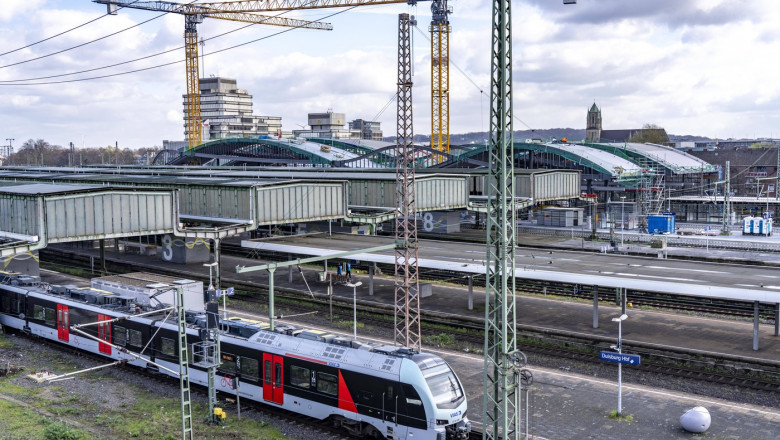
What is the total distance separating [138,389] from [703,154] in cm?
13503

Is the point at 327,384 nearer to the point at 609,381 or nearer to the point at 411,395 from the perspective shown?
the point at 411,395

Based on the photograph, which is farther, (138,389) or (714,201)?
(714,201)

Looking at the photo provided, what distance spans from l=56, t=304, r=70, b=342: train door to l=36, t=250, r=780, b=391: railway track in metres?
11.5

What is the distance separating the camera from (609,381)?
2653 centimetres

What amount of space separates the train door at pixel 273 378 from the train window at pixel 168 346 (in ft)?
15.2

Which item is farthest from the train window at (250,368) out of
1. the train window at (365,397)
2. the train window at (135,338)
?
the train window at (135,338)

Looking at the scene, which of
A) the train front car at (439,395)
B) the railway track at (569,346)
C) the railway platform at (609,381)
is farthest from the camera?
the railway track at (569,346)

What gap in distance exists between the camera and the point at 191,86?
147250 mm

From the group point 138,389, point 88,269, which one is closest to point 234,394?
point 138,389

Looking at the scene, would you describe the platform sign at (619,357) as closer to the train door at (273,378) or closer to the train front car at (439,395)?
the train front car at (439,395)

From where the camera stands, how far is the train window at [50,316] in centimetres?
3114

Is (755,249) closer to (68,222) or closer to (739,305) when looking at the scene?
(739,305)

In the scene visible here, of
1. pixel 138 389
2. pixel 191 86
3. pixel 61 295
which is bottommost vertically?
pixel 138 389

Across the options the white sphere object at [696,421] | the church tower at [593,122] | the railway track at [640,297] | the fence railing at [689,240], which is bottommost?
the white sphere object at [696,421]
